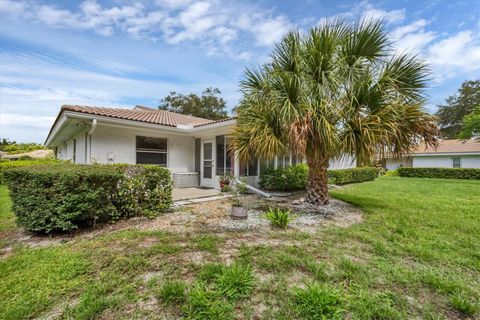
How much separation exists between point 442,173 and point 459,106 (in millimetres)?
23567

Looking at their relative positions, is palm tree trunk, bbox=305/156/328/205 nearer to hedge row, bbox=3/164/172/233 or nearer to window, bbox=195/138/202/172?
hedge row, bbox=3/164/172/233

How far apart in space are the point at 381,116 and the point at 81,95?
1733 cm

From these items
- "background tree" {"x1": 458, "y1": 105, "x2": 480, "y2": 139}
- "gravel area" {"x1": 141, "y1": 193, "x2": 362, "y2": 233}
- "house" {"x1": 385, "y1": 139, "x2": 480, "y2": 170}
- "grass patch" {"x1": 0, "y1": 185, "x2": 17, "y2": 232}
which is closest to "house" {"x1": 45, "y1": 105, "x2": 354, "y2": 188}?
"gravel area" {"x1": 141, "y1": 193, "x2": 362, "y2": 233}

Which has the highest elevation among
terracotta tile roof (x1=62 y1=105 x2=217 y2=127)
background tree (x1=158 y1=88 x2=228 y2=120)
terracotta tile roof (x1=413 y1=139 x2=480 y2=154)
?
background tree (x1=158 y1=88 x2=228 y2=120)

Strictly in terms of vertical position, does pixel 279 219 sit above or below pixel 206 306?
above

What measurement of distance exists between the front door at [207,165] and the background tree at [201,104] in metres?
22.1

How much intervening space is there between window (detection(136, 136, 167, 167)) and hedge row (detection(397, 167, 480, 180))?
24705 mm

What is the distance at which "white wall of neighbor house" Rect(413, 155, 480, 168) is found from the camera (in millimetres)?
24734

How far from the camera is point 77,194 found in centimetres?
460

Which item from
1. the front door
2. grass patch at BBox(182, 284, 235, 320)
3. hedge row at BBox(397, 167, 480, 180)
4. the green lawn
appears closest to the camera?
grass patch at BBox(182, 284, 235, 320)

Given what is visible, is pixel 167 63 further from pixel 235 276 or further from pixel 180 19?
pixel 235 276

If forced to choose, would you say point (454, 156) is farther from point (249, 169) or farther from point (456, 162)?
point (249, 169)

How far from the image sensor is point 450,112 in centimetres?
3747

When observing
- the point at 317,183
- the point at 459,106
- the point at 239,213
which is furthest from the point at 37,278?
the point at 459,106
